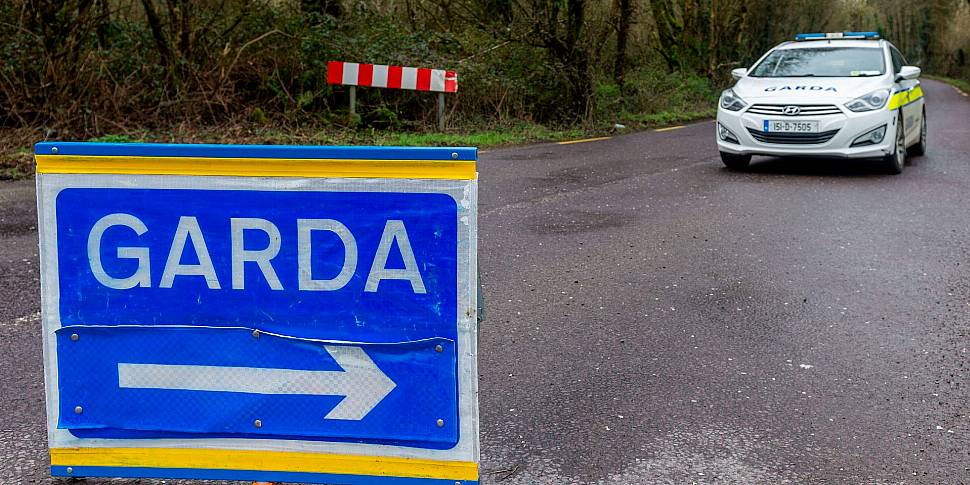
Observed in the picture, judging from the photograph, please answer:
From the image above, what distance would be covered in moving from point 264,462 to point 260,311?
50 cm

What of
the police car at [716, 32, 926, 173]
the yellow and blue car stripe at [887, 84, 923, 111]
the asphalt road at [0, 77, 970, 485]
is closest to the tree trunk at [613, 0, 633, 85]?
the police car at [716, 32, 926, 173]

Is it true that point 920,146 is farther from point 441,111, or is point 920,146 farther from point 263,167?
point 263,167

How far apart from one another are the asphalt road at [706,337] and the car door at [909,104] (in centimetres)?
201

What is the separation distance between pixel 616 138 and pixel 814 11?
34961 millimetres

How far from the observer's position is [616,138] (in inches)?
715

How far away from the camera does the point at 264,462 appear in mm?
3404

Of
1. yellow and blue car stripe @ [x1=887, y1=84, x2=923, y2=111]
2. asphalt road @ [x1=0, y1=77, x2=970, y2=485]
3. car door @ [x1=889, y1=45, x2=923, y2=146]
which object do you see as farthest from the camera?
car door @ [x1=889, y1=45, x2=923, y2=146]

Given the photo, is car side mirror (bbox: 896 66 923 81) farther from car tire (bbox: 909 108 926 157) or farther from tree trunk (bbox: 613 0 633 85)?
tree trunk (bbox: 613 0 633 85)

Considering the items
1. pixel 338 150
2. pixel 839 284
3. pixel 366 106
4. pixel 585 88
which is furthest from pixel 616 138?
pixel 338 150

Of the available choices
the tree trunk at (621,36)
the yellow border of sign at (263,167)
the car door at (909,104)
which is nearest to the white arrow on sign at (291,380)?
the yellow border of sign at (263,167)

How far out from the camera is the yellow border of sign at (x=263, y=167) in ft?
10.6

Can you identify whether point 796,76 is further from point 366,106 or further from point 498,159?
point 366,106

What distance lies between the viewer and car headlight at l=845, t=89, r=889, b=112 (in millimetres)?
11883

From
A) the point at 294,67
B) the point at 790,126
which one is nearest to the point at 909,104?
the point at 790,126
